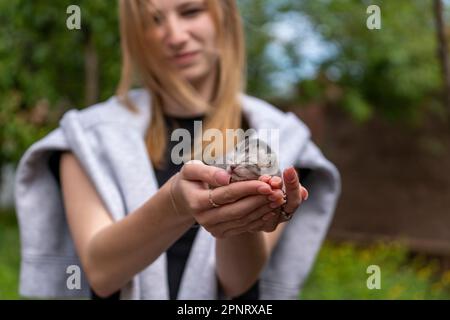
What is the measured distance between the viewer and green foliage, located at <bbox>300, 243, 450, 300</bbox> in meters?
3.64

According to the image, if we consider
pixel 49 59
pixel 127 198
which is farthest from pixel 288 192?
pixel 49 59

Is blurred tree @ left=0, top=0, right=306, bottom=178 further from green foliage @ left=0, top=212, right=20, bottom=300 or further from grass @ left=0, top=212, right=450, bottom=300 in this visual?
grass @ left=0, top=212, right=450, bottom=300

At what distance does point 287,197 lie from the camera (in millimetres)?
925

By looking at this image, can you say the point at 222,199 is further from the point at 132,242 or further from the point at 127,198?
the point at 127,198

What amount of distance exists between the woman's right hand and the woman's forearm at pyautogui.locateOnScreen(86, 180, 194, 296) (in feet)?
0.24

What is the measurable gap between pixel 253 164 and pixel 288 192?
60 millimetres

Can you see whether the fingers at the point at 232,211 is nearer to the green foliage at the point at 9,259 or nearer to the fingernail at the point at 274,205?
the fingernail at the point at 274,205

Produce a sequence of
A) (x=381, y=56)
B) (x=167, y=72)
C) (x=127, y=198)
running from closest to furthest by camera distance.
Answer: (x=127, y=198)
(x=167, y=72)
(x=381, y=56)

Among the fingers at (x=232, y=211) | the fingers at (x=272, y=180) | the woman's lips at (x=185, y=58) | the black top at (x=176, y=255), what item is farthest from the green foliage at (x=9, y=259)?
the fingers at (x=272, y=180)

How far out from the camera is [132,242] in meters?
1.19

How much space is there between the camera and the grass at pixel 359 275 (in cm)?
361

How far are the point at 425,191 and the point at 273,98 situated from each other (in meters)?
1.45

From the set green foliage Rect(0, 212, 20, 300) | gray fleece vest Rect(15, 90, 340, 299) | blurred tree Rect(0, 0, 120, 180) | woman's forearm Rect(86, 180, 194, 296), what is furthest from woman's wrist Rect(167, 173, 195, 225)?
green foliage Rect(0, 212, 20, 300)

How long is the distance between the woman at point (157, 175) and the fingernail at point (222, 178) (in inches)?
9.4
